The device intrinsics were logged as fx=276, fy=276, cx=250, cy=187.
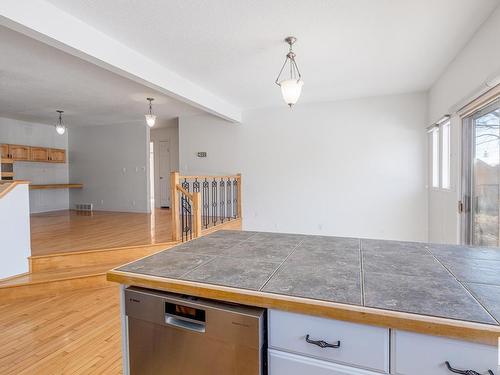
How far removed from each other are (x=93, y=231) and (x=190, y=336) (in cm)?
478

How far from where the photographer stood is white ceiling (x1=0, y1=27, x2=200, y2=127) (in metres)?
3.23

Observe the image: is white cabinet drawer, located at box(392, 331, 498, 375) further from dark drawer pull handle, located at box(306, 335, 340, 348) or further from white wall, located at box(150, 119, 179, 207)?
white wall, located at box(150, 119, 179, 207)

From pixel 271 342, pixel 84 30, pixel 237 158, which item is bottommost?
pixel 271 342

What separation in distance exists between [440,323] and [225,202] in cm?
547

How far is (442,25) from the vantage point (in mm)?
2682

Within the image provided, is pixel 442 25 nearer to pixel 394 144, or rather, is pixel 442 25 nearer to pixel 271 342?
pixel 394 144

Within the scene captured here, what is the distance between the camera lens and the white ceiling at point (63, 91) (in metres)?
3.23

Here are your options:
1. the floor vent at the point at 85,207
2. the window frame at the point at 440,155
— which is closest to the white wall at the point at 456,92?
the window frame at the point at 440,155

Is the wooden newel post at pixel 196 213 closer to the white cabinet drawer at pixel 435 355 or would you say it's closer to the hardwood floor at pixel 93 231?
the hardwood floor at pixel 93 231

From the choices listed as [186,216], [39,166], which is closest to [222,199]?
[186,216]

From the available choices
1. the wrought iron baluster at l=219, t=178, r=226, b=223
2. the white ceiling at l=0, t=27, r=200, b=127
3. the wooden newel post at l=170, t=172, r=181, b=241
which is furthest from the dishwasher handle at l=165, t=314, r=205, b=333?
the wrought iron baluster at l=219, t=178, r=226, b=223

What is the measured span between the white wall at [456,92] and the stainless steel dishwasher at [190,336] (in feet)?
9.43

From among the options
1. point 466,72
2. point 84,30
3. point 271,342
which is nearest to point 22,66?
point 84,30

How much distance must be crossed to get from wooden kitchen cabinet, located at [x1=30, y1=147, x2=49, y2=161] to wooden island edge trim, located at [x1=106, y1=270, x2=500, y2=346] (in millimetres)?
7751
